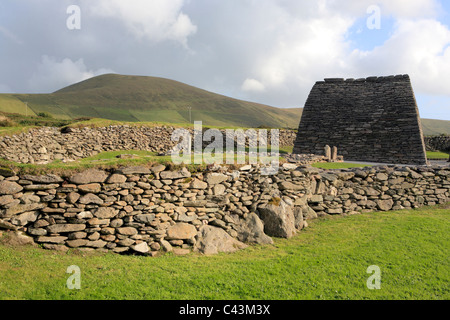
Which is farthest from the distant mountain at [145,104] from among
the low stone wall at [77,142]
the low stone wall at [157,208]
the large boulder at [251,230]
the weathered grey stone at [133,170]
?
the weathered grey stone at [133,170]

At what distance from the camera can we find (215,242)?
8.20 metres

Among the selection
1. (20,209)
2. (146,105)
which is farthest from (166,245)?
(146,105)

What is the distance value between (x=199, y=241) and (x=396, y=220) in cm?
760

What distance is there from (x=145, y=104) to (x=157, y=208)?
11486 cm

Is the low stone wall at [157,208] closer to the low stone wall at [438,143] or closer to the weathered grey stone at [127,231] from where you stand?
the weathered grey stone at [127,231]

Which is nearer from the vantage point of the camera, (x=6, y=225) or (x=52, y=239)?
(x=6, y=225)

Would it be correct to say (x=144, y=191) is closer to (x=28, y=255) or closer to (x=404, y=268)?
(x=28, y=255)

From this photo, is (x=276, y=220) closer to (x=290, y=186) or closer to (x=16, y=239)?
(x=290, y=186)

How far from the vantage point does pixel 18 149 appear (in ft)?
72.1

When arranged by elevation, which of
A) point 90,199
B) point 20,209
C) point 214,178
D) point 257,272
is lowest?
point 257,272

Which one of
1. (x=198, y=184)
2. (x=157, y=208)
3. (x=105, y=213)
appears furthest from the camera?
(x=198, y=184)

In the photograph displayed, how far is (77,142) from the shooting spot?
2628cm

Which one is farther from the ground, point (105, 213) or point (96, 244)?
point (105, 213)

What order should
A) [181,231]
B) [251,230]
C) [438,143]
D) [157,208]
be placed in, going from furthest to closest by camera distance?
1. [438,143]
2. [251,230]
3. [181,231]
4. [157,208]
